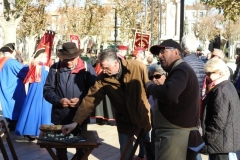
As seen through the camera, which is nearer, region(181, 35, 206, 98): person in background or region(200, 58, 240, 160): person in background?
region(200, 58, 240, 160): person in background

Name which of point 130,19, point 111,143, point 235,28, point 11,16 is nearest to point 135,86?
point 111,143

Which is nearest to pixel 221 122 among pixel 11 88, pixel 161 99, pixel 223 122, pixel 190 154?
pixel 223 122

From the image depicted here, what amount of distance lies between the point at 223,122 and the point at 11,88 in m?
5.70

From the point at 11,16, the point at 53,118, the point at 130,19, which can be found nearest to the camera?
the point at 53,118

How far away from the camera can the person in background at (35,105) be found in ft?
29.1

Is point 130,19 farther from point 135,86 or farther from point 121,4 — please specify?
point 135,86

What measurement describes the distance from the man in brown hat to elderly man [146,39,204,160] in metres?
1.61

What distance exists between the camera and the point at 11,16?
96.9 ft

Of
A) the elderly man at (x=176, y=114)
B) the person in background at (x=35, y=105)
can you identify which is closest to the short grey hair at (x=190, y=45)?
the elderly man at (x=176, y=114)

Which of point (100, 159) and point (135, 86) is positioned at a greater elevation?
point (135, 86)

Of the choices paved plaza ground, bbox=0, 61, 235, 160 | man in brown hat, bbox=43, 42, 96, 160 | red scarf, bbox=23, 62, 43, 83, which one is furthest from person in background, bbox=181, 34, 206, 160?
red scarf, bbox=23, 62, 43, 83

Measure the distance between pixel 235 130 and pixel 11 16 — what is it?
25973mm

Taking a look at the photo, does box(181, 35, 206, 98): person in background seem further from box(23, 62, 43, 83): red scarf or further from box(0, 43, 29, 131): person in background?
box(0, 43, 29, 131): person in background

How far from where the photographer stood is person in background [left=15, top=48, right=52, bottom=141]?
8.87 metres
